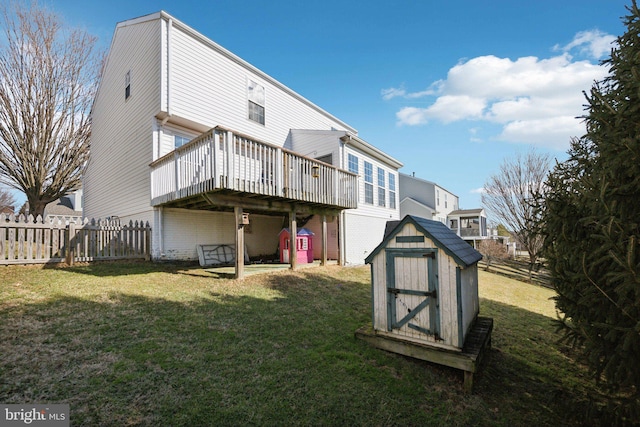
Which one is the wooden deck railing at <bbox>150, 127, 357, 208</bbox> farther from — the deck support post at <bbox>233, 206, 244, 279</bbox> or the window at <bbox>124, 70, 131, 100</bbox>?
the window at <bbox>124, 70, 131, 100</bbox>

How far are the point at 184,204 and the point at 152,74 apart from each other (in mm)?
4957

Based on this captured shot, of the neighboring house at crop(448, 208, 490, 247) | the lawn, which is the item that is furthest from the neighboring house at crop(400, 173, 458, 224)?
the lawn

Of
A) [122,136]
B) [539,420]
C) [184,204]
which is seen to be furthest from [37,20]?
[539,420]

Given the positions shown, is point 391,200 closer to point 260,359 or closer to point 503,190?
point 503,190

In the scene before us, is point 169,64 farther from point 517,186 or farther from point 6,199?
point 6,199

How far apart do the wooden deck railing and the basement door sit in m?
4.42

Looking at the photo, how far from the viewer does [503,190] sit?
1827 centimetres

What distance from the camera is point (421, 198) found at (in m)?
29.1

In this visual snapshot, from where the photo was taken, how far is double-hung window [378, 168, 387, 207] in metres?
15.9

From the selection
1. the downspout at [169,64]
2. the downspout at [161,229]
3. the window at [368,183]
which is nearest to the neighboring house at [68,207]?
the downspout at [161,229]

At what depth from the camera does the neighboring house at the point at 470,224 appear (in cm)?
3113

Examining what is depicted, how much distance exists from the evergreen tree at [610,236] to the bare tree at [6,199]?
144 feet

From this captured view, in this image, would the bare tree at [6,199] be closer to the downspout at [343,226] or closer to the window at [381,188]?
the downspout at [343,226]

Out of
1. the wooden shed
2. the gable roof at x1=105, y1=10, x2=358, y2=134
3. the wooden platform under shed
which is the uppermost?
the gable roof at x1=105, y1=10, x2=358, y2=134
